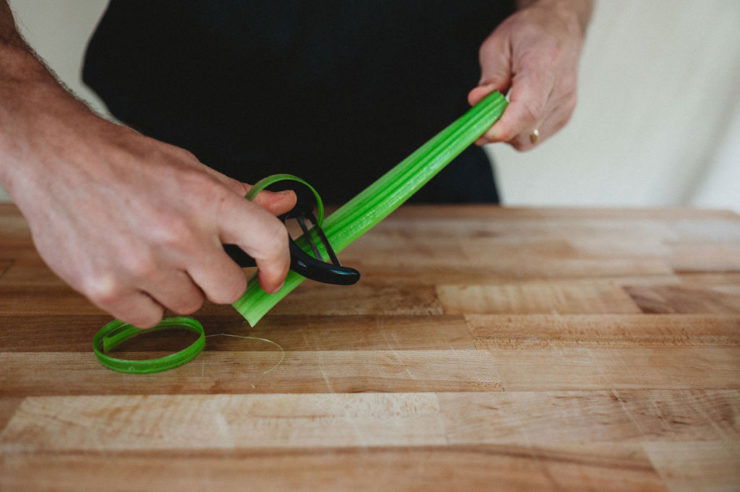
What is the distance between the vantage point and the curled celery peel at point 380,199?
2.43ft

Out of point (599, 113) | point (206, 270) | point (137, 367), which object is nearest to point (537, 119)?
point (206, 270)

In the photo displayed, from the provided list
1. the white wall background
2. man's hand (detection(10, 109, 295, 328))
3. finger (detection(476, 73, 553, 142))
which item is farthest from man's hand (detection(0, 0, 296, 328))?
the white wall background

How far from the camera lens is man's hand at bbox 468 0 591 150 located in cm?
95

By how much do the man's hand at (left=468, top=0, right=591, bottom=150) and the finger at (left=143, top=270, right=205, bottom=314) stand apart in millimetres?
579

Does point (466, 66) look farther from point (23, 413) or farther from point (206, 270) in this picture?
point (23, 413)

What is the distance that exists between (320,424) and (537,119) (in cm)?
69

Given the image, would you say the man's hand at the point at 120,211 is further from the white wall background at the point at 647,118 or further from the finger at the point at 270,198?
the white wall background at the point at 647,118

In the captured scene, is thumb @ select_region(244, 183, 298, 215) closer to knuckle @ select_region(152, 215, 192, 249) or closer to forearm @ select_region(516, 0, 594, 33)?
knuckle @ select_region(152, 215, 192, 249)

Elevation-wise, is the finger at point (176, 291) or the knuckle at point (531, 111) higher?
the knuckle at point (531, 111)

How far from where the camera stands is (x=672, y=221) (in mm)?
1317

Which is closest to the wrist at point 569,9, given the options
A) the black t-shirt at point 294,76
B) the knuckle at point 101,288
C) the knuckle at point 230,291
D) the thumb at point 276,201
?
the black t-shirt at point 294,76

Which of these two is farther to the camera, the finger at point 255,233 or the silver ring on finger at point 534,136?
the silver ring on finger at point 534,136

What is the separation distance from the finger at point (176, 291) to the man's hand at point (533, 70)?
58 cm

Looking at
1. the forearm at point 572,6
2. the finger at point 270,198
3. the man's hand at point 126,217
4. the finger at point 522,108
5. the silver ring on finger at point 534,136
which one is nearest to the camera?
the man's hand at point 126,217
